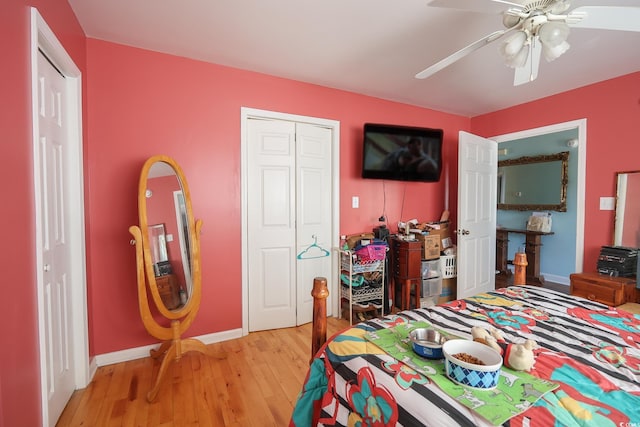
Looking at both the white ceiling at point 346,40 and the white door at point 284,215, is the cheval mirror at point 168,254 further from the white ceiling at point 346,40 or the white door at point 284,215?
the white ceiling at point 346,40

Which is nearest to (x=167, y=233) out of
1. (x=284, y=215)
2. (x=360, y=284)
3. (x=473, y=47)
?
(x=284, y=215)

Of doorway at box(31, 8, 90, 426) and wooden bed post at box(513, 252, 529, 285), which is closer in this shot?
doorway at box(31, 8, 90, 426)

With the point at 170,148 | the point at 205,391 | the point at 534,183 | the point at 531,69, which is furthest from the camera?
the point at 534,183

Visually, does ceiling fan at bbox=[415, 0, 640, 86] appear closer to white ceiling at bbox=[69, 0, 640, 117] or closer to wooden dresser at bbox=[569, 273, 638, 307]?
white ceiling at bbox=[69, 0, 640, 117]

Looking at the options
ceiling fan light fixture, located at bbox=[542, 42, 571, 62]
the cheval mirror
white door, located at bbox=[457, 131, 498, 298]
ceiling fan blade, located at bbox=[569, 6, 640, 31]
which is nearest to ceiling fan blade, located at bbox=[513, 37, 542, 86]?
ceiling fan light fixture, located at bbox=[542, 42, 571, 62]

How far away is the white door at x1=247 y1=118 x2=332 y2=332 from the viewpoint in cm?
276

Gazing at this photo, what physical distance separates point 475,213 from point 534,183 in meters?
2.10

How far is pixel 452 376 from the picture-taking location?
879mm

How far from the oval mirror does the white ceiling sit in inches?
36.3

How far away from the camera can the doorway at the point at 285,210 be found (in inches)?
107

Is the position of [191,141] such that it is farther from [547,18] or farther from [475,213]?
[475,213]

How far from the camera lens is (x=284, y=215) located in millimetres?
2875

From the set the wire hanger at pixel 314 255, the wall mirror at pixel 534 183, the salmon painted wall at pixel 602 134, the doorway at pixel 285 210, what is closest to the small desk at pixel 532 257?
the wall mirror at pixel 534 183

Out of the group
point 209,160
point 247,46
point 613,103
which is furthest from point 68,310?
point 613,103
